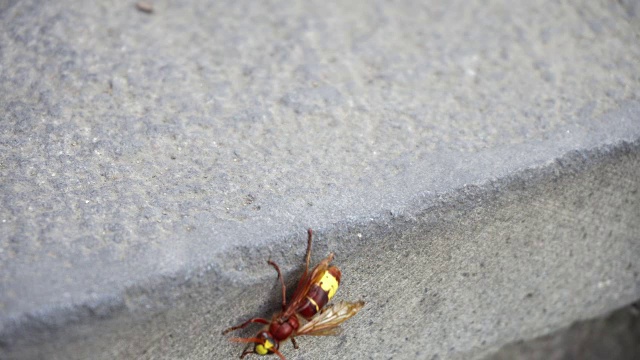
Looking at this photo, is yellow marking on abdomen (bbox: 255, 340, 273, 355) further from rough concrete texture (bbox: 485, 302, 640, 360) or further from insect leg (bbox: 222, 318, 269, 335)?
rough concrete texture (bbox: 485, 302, 640, 360)

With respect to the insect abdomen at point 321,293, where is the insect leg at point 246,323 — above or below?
below

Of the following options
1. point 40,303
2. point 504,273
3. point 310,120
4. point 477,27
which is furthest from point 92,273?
point 477,27

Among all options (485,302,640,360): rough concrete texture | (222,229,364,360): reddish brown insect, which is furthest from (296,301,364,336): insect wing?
(485,302,640,360): rough concrete texture

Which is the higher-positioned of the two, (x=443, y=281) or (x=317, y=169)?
(x=317, y=169)

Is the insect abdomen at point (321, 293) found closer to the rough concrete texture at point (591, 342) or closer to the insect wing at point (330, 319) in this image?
the insect wing at point (330, 319)

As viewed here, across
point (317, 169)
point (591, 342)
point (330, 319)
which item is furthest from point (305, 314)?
point (591, 342)

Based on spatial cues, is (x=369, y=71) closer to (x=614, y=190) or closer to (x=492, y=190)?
(x=492, y=190)

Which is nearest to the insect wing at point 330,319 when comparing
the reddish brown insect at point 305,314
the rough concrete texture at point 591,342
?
the reddish brown insect at point 305,314

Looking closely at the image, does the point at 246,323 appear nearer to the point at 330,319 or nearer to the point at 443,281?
the point at 330,319
